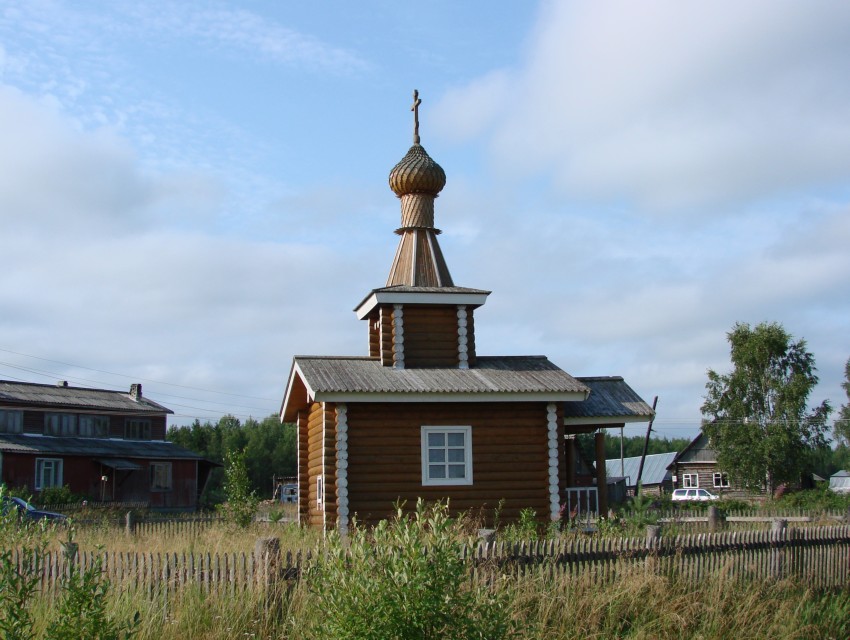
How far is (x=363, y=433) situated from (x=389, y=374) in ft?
4.84

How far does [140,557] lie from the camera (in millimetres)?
9938

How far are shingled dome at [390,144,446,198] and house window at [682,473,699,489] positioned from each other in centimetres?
4293

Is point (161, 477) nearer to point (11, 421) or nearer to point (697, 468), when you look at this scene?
point (11, 421)

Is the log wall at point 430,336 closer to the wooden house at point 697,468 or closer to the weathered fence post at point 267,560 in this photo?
the weathered fence post at point 267,560

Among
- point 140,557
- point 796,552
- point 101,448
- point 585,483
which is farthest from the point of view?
point 101,448

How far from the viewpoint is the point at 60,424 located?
44656 millimetres

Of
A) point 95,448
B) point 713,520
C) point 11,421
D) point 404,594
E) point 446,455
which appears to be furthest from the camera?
point 95,448

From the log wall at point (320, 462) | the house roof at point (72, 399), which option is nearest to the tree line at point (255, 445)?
the house roof at point (72, 399)

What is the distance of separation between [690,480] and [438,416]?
45.6m

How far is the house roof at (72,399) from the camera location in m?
43.3

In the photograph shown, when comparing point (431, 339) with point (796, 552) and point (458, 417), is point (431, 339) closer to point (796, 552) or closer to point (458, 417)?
point (458, 417)

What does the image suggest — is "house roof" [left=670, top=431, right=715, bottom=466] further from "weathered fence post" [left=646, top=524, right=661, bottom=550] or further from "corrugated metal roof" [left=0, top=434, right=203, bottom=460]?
"weathered fence post" [left=646, top=524, right=661, bottom=550]

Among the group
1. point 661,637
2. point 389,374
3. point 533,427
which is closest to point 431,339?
point 389,374

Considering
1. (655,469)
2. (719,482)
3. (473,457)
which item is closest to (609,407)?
(473,457)
